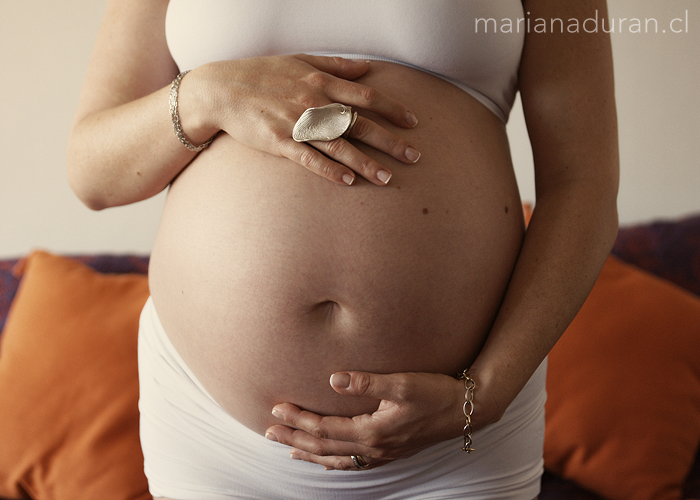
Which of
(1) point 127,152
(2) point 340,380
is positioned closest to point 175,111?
(1) point 127,152

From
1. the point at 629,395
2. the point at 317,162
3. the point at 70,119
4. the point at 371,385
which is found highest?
the point at 317,162

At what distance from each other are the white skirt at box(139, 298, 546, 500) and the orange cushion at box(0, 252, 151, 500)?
2.61ft

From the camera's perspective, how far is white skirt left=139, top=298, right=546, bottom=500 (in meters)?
0.71

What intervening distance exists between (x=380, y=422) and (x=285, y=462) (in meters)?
0.19

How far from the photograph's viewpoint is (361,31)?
2.21ft

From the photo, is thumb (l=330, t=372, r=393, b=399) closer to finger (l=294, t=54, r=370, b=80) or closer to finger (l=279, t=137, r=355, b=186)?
finger (l=279, t=137, r=355, b=186)

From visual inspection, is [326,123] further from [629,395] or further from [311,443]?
[629,395]

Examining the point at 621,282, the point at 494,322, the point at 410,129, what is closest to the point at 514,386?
the point at 494,322

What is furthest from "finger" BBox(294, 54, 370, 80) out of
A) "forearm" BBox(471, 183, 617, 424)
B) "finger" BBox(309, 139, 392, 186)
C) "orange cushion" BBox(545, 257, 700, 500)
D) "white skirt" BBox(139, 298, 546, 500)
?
"orange cushion" BBox(545, 257, 700, 500)

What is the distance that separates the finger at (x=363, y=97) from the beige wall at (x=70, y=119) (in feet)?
4.76

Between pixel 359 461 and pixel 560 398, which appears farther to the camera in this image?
pixel 560 398

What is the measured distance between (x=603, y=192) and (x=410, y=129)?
29cm

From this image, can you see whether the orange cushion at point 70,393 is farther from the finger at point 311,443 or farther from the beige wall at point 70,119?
the finger at point 311,443

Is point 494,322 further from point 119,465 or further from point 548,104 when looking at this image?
point 119,465
